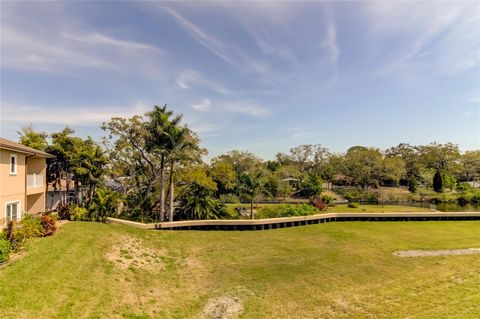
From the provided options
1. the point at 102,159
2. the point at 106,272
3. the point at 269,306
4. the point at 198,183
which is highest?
the point at 102,159

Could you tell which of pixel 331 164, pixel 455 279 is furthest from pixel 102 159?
pixel 331 164

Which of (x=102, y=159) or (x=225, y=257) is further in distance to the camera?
(x=102, y=159)

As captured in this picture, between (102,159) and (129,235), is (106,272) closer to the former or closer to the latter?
(129,235)

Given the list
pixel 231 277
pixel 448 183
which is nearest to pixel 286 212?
pixel 231 277

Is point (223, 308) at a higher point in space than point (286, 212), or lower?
lower

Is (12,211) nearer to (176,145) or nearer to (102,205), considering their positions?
(102,205)

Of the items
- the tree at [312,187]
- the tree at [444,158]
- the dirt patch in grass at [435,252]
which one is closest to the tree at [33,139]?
the dirt patch in grass at [435,252]

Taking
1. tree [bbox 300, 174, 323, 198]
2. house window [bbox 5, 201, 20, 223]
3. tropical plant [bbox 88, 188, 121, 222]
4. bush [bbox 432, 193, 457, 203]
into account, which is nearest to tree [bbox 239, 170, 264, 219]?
tropical plant [bbox 88, 188, 121, 222]
